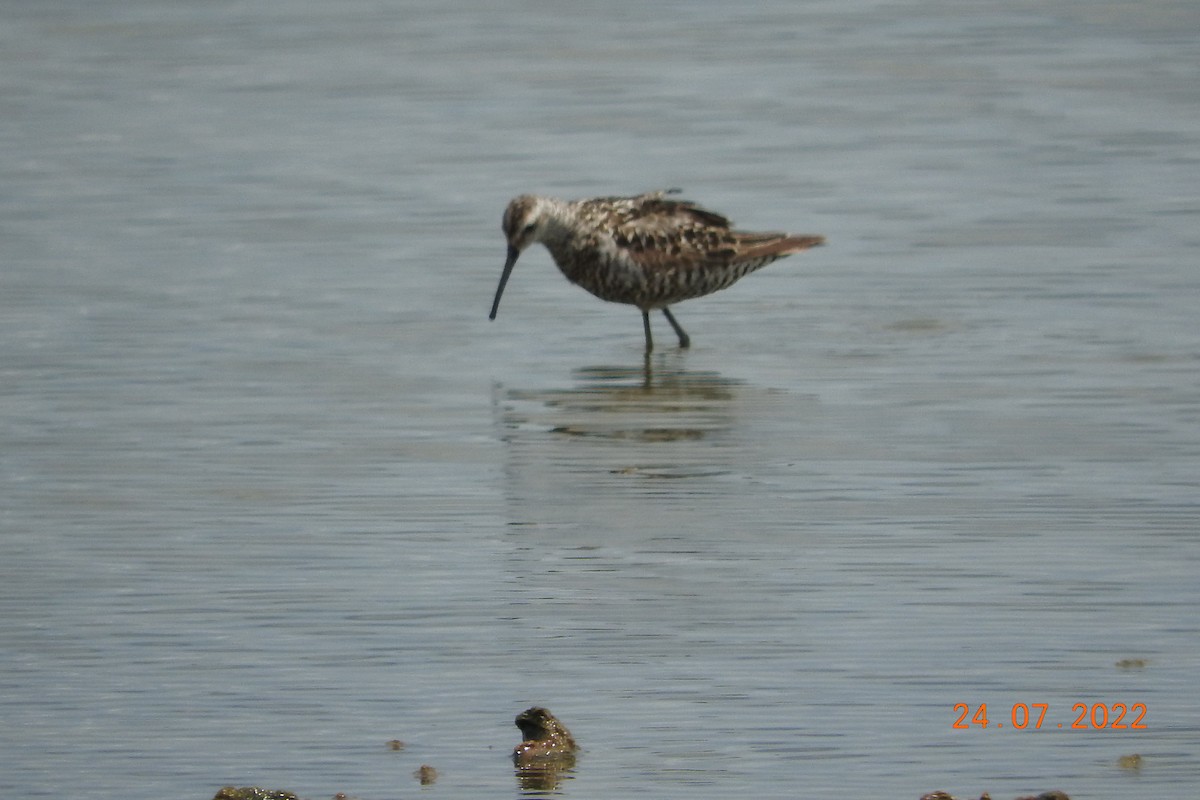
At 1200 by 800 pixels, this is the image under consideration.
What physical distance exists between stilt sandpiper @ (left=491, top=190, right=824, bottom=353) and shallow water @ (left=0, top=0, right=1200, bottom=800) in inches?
10.9

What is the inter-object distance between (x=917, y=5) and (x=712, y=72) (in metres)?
3.72

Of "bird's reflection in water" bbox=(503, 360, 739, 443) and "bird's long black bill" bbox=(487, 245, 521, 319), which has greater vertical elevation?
"bird's long black bill" bbox=(487, 245, 521, 319)

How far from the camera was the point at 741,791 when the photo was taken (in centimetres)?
608

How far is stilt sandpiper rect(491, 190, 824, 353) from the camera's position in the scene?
12.3m
